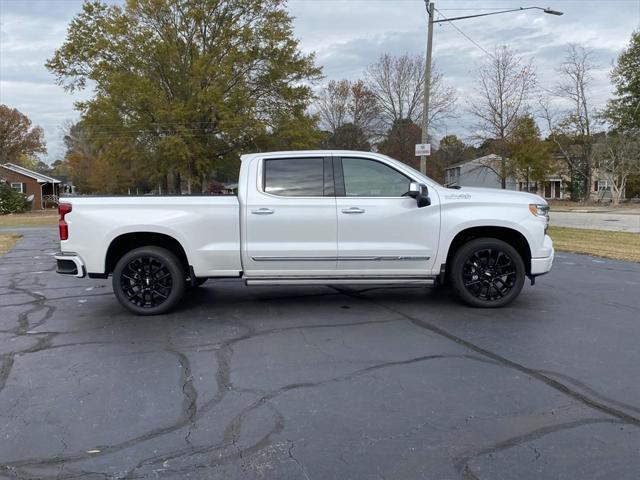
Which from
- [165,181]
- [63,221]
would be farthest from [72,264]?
[165,181]

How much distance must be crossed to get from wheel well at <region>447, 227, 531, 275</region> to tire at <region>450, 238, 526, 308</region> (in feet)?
0.44

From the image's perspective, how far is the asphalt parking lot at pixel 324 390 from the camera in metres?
3.12

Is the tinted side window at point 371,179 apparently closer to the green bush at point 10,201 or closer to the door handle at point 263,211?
the door handle at point 263,211

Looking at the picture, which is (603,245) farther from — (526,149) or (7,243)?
(526,149)

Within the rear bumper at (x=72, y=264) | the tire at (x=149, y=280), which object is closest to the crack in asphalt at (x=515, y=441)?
the tire at (x=149, y=280)

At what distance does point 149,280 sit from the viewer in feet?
21.3

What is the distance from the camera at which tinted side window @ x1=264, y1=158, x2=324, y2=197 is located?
651cm

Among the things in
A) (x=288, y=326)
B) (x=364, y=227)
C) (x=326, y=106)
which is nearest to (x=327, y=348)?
(x=288, y=326)

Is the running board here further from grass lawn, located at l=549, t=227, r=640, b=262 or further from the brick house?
the brick house

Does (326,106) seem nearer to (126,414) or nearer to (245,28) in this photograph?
(245,28)

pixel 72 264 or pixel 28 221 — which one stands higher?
pixel 72 264

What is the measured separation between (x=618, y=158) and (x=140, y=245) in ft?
171

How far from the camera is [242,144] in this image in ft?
132

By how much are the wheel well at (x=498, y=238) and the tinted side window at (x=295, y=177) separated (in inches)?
68.0
